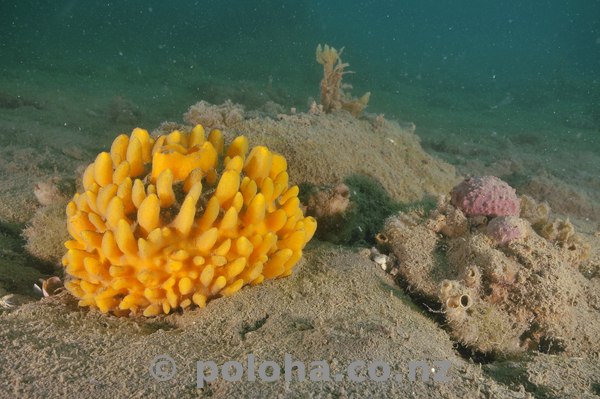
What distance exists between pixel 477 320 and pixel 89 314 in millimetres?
2481

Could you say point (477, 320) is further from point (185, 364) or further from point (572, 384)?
point (185, 364)

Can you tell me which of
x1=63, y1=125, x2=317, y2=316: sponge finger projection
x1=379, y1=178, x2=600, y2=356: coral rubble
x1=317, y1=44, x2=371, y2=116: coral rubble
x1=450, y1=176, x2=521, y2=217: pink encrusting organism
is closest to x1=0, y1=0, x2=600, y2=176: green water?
x1=317, y1=44, x2=371, y2=116: coral rubble

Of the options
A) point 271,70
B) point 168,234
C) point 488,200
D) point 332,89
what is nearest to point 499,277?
point 488,200

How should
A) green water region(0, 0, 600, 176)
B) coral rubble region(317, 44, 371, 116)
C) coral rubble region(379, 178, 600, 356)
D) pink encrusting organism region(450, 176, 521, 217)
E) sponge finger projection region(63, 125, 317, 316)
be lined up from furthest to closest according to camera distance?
green water region(0, 0, 600, 176) → coral rubble region(317, 44, 371, 116) → pink encrusting organism region(450, 176, 521, 217) → coral rubble region(379, 178, 600, 356) → sponge finger projection region(63, 125, 317, 316)

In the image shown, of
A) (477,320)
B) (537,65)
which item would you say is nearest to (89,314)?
(477,320)

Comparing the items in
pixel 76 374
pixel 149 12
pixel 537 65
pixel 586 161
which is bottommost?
pixel 76 374

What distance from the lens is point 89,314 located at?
1950 millimetres

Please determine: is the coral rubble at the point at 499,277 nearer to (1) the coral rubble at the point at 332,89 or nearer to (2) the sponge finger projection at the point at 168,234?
(2) the sponge finger projection at the point at 168,234

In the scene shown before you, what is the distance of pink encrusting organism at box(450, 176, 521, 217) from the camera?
2594 millimetres

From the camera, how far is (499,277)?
7.02 ft

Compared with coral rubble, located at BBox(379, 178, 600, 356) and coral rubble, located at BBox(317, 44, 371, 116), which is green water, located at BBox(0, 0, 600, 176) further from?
coral rubble, located at BBox(379, 178, 600, 356)

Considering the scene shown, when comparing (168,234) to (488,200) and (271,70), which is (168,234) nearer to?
(488,200)

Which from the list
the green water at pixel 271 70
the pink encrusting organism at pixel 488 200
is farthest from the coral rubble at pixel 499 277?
the green water at pixel 271 70

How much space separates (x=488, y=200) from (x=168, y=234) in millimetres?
2464
